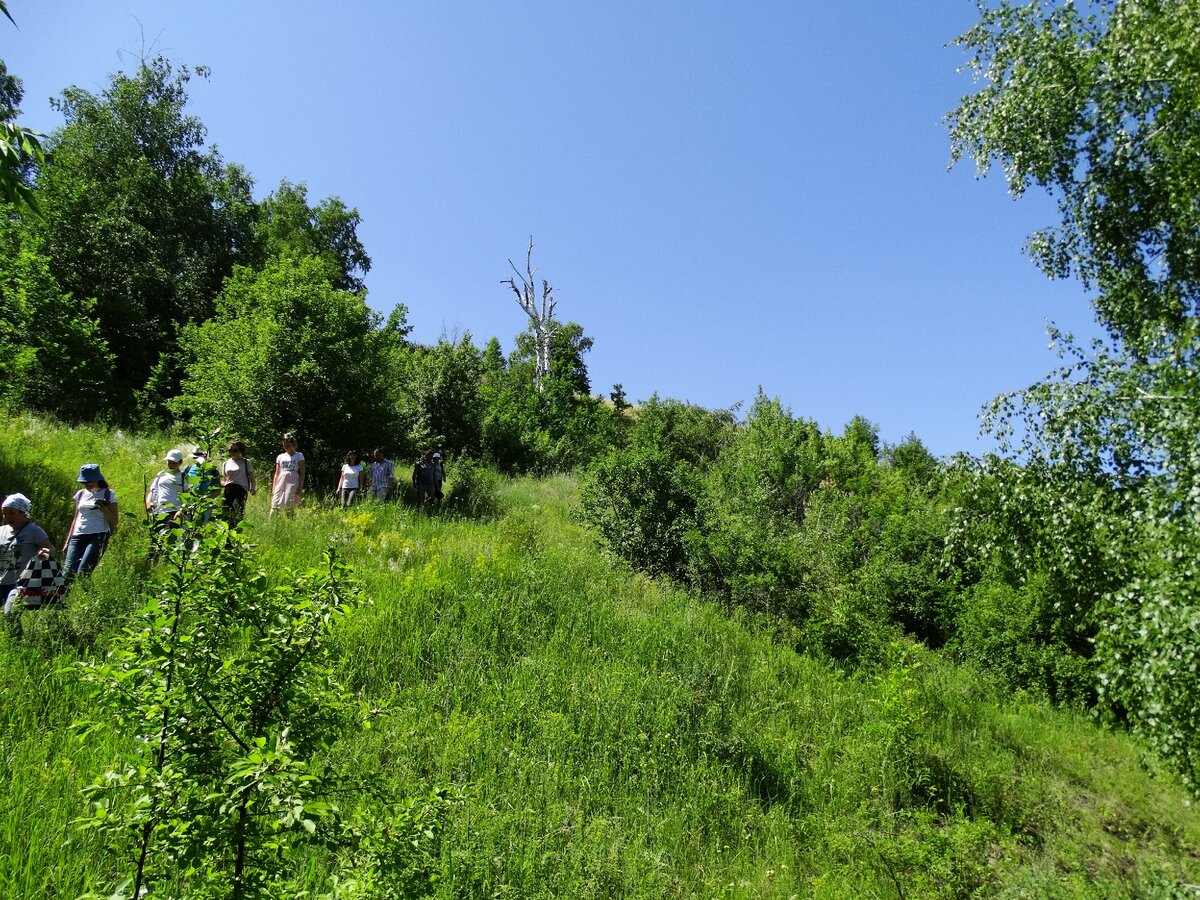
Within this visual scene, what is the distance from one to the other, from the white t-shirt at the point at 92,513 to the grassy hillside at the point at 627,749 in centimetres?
49

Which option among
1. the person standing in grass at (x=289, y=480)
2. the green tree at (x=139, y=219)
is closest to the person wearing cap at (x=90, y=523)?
the person standing in grass at (x=289, y=480)

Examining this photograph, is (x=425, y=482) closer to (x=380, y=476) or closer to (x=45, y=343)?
(x=380, y=476)

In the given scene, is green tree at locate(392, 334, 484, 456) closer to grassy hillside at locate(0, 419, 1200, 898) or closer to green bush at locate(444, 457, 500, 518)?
green bush at locate(444, 457, 500, 518)

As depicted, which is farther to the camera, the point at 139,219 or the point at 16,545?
the point at 139,219

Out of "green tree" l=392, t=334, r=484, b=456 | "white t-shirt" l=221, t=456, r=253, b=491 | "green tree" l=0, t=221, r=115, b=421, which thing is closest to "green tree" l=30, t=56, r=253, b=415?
"green tree" l=0, t=221, r=115, b=421

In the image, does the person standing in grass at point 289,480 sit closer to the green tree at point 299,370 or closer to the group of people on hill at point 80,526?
the group of people on hill at point 80,526

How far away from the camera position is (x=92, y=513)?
634 centimetres

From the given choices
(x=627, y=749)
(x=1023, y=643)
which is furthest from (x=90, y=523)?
(x=1023, y=643)

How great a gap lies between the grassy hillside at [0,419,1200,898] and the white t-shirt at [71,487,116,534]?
49 centimetres

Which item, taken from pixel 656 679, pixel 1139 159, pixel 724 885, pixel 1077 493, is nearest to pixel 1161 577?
pixel 1077 493

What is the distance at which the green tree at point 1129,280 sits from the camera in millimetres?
4613

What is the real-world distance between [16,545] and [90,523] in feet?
2.62

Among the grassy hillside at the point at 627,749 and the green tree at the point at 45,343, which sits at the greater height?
the green tree at the point at 45,343

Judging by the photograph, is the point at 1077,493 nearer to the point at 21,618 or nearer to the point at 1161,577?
the point at 1161,577
